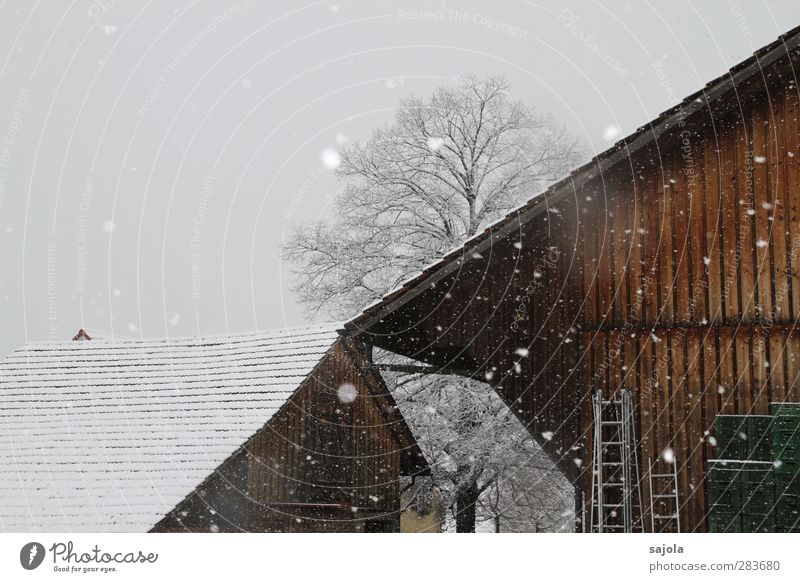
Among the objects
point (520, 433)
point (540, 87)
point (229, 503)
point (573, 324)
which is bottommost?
point (229, 503)

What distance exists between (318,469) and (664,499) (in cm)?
559

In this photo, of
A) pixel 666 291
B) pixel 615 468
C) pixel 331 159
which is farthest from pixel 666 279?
pixel 331 159

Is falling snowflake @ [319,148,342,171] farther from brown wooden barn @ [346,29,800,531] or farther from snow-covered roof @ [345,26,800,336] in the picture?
snow-covered roof @ [345,26,800,336]

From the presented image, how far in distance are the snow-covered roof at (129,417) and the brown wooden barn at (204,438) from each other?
0.08ft

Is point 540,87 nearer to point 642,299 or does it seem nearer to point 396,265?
→ point 396,265

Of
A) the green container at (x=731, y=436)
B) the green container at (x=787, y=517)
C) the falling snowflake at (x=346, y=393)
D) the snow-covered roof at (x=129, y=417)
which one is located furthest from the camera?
the falling snowflake at (x=346, y=393)

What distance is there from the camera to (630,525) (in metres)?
9.22

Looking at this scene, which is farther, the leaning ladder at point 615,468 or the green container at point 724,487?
the leaning ladder at point 615,468

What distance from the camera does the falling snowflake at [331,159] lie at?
20000mm

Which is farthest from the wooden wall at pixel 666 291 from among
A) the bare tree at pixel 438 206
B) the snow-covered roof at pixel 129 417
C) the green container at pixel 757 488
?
the bare tree at pixel 438 206

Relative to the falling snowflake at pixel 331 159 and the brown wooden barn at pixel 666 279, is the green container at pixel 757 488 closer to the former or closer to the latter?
the brown wooden barn at pixel 666 279

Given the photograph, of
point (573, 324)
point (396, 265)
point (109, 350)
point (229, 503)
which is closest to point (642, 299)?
point (573, 324)

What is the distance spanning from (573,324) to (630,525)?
259cm

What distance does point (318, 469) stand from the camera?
12.8 m
